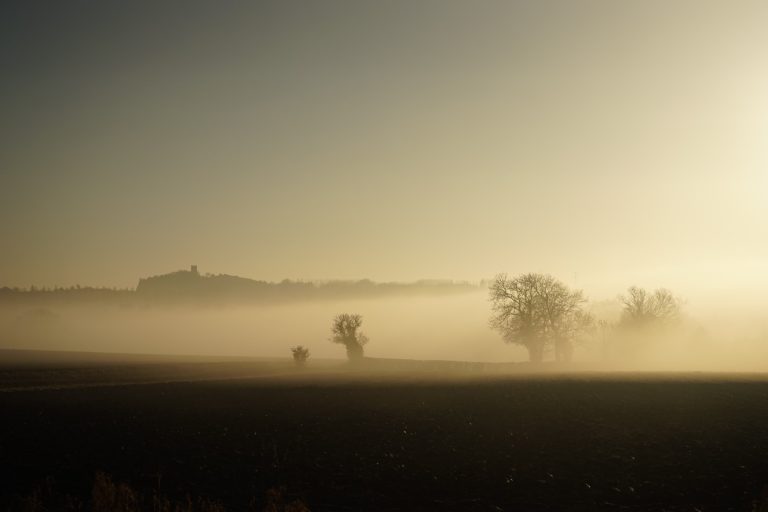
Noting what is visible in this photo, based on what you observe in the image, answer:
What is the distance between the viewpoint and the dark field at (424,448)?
2064 cm

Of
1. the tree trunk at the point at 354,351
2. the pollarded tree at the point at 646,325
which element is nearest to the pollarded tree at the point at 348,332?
the tree trunk at the point at 354,351

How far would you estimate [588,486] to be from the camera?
21.1m

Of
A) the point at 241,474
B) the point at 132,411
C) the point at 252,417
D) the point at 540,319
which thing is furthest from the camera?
the point at 540,319

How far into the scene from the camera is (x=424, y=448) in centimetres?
2606

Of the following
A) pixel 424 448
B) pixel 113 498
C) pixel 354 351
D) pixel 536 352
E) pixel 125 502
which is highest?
pixel 354 351

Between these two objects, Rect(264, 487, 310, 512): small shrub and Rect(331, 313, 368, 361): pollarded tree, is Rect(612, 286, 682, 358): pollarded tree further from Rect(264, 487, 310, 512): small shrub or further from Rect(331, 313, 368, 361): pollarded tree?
Rect(264, 487, 310, 512): small shrub

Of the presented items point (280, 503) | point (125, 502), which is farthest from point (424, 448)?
point (125, 502)

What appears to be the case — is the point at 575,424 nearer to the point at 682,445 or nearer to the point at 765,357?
the point at 682,445

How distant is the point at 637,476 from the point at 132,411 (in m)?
29.0

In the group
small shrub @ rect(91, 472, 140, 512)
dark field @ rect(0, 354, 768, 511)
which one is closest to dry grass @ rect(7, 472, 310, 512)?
small shrub @ rect(91, 472, 140, 512)

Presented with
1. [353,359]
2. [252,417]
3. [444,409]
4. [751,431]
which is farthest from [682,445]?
[353,359]

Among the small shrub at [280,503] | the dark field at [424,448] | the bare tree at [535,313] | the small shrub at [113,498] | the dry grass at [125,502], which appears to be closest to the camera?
the small shrub at [280,503]

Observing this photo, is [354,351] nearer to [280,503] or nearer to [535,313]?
[535,313]

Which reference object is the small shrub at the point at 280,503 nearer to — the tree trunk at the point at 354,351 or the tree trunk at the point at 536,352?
the tree trunk at the point at 536,352
